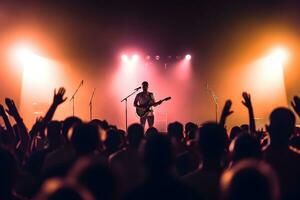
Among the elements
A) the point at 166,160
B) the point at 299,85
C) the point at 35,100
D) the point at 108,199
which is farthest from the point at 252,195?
the point at 35,100

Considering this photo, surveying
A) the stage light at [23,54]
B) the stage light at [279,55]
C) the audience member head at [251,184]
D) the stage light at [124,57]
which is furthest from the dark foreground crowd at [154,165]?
the stage light at [124,57]

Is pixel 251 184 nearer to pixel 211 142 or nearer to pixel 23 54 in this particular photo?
pixel 211 142

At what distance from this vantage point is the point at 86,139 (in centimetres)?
294

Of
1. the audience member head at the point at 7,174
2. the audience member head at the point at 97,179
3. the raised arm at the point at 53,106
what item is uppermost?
the raised arm at the point at 53,106

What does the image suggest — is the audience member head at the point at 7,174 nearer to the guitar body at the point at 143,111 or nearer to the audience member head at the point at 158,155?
the audience member head at the point at 158,155

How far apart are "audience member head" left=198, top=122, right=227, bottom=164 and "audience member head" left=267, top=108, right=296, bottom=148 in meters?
0.69

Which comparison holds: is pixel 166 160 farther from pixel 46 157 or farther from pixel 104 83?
pixel 104 83

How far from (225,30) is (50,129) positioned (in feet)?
43.9

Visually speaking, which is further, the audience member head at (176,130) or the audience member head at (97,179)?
the audience member head at (176,130)

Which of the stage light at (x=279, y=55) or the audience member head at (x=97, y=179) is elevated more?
the stage light at (x=279, y=55)

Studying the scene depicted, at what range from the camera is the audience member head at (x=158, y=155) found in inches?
85.1

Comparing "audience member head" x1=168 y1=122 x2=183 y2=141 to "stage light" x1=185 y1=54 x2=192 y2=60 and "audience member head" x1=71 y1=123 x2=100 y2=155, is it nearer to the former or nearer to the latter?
"audience member head" x1=71 y1=123 x2=100 y2=155

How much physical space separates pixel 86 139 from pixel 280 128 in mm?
1406

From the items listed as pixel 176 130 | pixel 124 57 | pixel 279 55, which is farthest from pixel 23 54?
pixel 176 130
